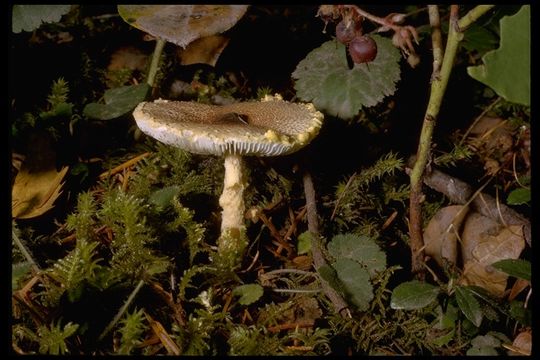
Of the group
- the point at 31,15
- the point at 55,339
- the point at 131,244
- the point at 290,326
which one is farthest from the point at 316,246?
the point at 31,15

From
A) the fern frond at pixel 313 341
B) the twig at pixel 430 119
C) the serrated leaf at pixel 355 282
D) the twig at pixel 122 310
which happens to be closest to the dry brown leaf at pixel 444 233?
the twig at pixel 430 119

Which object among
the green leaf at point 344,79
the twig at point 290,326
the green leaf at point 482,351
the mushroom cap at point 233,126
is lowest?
the twig at point 290,326

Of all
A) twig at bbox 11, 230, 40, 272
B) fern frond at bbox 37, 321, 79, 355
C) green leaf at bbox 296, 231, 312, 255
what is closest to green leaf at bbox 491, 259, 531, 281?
green leaf at bbox 296, 231, 312, 255

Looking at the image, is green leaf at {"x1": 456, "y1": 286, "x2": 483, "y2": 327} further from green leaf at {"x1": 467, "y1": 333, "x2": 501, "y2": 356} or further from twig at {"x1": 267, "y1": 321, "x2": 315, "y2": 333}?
twig at {"x1": 267, "y1": 321, "x2": 315, "y2": 333}

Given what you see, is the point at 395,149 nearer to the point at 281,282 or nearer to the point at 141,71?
the point at 281,282

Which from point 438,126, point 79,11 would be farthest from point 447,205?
point 79,11

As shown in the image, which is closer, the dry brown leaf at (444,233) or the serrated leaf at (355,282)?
the serrated leaf at (355,282)

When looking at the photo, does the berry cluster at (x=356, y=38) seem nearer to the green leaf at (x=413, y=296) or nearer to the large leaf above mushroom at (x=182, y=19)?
the large leaf above mushroom at (x=182, y=19)
